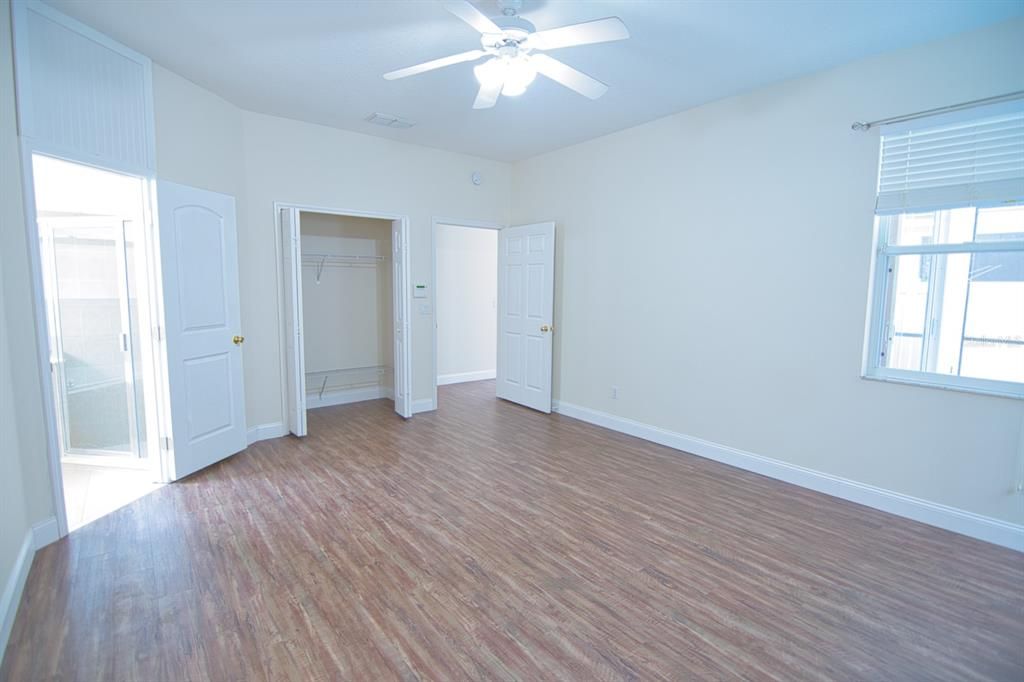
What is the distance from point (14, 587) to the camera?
2176 mm

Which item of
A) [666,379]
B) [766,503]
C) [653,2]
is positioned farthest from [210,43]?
[766,503]

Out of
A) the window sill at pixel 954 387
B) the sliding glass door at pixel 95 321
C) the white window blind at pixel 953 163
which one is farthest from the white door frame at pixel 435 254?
the window sill at pixel 954 387

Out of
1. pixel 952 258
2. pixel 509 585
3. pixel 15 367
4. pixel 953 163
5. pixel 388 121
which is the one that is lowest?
pixel 509 585

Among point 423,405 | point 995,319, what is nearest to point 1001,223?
point 995,319

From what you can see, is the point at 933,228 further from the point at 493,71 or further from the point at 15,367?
the point at 15,367

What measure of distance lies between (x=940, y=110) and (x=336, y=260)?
5.63 m

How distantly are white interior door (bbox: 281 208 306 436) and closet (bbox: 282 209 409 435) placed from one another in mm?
864

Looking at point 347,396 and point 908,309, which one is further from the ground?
point 908,309

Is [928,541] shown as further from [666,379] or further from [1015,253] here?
[666,379]

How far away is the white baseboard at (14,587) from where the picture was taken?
1.95 metres

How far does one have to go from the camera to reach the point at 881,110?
121 inches

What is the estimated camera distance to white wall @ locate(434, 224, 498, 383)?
7168mm

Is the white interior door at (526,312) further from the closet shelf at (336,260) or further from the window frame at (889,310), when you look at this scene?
the window frame at (889,310)

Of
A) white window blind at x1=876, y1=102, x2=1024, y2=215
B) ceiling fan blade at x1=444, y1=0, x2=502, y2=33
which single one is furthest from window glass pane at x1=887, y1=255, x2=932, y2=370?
ceiling fan blade at x1=444, y1=0, x2=502, y2=33
